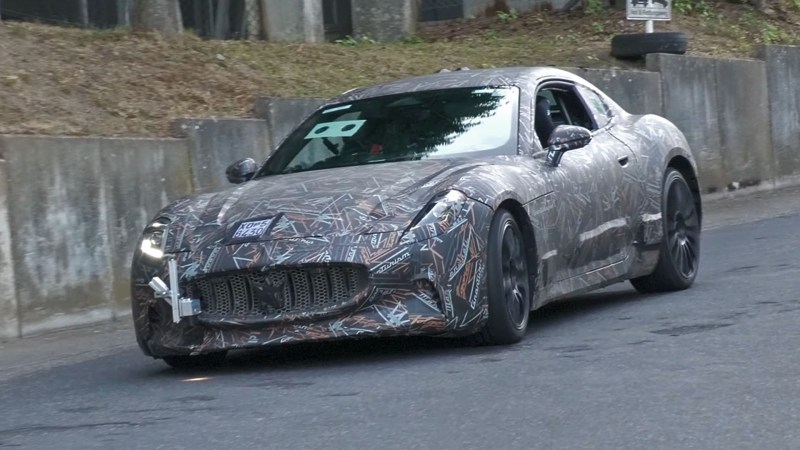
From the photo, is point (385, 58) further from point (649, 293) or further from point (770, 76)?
point (649, 293)

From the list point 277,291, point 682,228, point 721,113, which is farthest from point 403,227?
point 721,113

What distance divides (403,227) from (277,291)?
658mm

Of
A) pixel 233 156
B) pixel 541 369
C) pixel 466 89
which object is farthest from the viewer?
pixel 233 156

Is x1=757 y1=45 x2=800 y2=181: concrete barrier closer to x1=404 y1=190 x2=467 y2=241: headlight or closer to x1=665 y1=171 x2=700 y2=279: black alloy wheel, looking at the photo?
x1=665 y1=171 x2=700 y2=279: black alloy wheel

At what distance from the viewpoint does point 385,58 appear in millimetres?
17219

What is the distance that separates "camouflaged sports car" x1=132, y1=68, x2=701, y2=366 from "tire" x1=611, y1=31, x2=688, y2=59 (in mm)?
8666

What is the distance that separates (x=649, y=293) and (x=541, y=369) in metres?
3.05

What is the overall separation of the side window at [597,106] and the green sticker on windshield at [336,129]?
1.57m

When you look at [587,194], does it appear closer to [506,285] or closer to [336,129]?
[506,285]

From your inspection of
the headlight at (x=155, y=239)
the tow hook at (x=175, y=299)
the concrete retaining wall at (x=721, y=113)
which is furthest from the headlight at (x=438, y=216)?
the concrete retaining wall at (x=721, y=113)

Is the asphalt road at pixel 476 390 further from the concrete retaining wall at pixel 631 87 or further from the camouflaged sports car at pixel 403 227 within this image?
the concrete retaining wall at pixel 631 87

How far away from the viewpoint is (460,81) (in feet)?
29.2

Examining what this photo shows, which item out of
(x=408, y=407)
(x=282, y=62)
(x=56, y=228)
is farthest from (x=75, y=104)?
(x=408, y=407)

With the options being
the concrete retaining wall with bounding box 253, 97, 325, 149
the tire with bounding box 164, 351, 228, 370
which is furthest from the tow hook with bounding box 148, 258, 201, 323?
the concrete retaining wall with bounding box 253, 97, 325, 149
